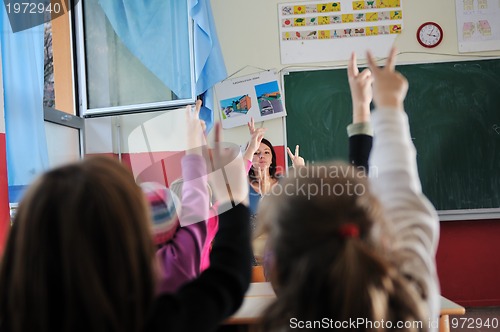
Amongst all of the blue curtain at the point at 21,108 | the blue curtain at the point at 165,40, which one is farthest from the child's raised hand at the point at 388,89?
the blue curtain at the point at 165,40

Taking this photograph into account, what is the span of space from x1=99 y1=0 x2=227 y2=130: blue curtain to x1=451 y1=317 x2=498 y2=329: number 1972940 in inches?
88.5

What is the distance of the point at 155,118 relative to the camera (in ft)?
13.4

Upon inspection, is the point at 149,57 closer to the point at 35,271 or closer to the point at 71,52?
the point at 71,52

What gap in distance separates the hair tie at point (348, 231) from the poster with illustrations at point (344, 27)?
3.52 m

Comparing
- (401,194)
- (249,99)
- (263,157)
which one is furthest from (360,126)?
(249,99)

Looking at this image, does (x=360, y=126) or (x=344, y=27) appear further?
(x=344, y=27)

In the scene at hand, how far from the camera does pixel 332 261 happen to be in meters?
0.80

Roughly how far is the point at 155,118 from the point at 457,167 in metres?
2.37

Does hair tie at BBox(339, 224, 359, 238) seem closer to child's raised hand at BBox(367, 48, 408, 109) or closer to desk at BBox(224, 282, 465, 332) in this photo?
child's raised hand at BBox(367, 48, 408, 109)

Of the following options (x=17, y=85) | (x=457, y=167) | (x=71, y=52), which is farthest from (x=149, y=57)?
(x=457, y=167)

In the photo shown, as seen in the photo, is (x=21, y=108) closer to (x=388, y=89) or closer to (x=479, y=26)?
(x=388, y=89)

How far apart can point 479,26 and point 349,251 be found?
3907 millimetres

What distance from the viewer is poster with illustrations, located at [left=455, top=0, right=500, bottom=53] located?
13.5 feet

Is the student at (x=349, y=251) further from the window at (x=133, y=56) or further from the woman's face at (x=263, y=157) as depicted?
the window at (x=133, y=56)
